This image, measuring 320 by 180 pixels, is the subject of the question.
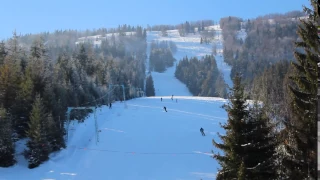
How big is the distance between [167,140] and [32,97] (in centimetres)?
1482

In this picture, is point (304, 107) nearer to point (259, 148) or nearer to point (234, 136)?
point (259, 148)

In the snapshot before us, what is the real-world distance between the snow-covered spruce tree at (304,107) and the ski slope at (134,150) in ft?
50.6

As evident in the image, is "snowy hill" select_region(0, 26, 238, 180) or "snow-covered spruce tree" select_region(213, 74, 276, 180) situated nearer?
"snow-covered spruce tree" select_region(213, 74, 276, 180)

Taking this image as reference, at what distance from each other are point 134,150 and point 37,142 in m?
9.52

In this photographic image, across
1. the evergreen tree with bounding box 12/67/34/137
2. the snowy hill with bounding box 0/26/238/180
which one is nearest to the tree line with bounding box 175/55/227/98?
the snowy hill with bounding box 0/26/238/180

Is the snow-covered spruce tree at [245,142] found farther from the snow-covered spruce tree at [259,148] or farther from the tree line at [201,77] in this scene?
the tree line at [201,77]

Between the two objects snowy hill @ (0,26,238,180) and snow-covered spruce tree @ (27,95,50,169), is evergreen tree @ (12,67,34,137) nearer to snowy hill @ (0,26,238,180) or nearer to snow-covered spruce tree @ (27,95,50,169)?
snowy hill @ (0,26,238,180)

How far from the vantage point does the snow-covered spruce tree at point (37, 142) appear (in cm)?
2980

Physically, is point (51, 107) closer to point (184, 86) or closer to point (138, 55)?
point (184, 86)

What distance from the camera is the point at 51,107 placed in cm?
3616

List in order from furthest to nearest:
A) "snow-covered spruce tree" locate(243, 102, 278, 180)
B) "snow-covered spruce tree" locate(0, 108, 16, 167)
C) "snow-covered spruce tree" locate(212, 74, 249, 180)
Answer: "snow-covered spruce tree" locate(0, 108, 16, 167) < "snow-covered spruce tree" locate(212, 74, 249, 180) < "snow-covered spruce tree" locate(243, 102, 278, 180)

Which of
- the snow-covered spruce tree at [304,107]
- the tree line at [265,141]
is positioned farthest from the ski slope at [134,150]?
the tree line at [265,141]

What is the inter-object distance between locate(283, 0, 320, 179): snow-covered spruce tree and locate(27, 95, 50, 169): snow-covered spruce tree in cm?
2247

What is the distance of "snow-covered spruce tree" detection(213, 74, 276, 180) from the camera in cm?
1201
